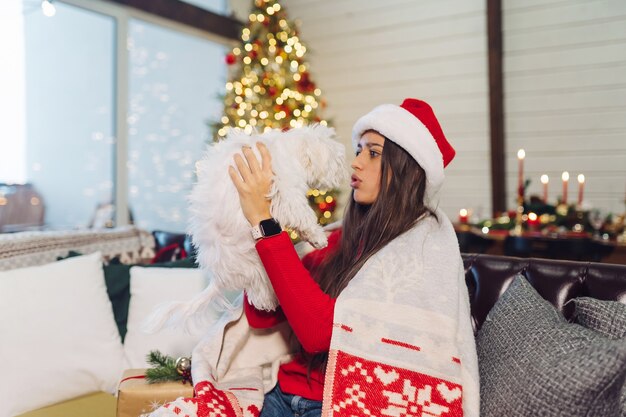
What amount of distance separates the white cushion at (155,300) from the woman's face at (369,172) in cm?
83

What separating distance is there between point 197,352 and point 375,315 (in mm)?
538

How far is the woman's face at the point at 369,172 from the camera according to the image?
1.60 meters

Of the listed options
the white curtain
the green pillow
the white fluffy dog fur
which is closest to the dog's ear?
the white fluffy dog fur

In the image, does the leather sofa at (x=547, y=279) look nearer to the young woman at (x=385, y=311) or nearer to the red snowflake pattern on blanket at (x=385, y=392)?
the young woman at (x=385, y=311)

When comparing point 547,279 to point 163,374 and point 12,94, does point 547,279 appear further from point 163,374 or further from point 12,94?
point 12,94

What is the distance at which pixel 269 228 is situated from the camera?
1.33 m

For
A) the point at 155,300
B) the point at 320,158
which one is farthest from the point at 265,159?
the point at 155,300

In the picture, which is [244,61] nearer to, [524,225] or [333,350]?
[524,225]

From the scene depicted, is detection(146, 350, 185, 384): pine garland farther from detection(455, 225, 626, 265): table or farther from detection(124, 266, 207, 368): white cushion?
detection(455, 225, 626, 265): table

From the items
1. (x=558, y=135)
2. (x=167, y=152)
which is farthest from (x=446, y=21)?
(x=167, y=152)

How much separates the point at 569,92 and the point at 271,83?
2.49 metres

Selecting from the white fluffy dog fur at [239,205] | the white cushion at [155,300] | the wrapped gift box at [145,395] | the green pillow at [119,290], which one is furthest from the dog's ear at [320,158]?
the green pillow at [119,290]

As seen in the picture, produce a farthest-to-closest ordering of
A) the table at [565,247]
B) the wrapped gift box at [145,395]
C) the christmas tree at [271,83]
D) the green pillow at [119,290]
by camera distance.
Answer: the christmas tree at [271,83], the table at [565,247], the green pillow at [119,290], the wrapped gift box at [145,395]

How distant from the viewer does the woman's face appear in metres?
1.60
